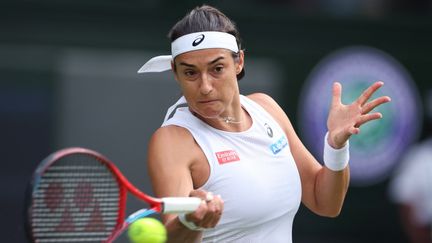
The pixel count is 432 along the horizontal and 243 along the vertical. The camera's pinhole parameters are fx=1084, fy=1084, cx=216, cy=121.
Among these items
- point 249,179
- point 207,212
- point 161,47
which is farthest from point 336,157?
point 161,47

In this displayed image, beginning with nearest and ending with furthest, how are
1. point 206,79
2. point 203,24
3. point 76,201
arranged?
point 76,201, point 206,79, point 203,24

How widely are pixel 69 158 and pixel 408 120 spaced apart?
579 cm

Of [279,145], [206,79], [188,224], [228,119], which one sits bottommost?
[188,224]

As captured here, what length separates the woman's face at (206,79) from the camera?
13.4 ft

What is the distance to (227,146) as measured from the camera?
4.15 m

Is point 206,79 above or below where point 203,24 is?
below

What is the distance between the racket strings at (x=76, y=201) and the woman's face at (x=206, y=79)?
1.62 ft

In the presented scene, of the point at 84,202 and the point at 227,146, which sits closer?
the point at 84,202

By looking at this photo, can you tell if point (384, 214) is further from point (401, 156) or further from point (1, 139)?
point (1, 139)

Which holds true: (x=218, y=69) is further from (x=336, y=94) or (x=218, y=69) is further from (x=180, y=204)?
(x=180, y=204)

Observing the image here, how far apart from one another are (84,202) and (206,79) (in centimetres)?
67

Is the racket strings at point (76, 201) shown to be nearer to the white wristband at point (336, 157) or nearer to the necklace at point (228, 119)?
the necklace at point (228, 119)

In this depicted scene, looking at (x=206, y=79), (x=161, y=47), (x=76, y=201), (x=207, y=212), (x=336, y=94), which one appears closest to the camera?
(x=207, y=212)

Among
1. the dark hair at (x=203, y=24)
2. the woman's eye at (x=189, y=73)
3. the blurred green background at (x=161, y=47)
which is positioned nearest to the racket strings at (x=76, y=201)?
the woman's eye at (x=189, y=73)
